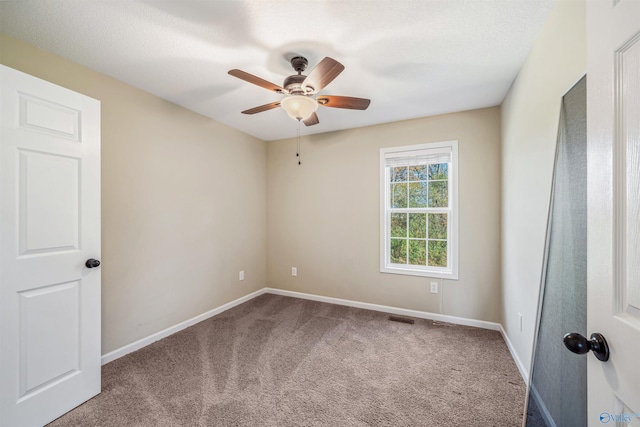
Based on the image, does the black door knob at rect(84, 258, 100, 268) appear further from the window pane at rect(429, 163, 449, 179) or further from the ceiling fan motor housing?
the window pane at rect(429, 163, 449, 179)

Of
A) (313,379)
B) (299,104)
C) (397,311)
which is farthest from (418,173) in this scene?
(313,379)

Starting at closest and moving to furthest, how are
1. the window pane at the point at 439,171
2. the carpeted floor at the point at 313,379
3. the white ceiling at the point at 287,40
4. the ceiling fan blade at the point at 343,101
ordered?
1. the white ceiling at the point at 287,40
2. the carpeted floor at the point at 313,379
3. the ceiling fan blade at the point at 343,101
4. the window pane at the point at 439,171

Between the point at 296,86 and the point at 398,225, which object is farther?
the point at 398,225

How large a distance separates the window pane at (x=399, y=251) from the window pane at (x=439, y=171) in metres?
0.87

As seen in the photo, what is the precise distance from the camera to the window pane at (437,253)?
3096 millimetres

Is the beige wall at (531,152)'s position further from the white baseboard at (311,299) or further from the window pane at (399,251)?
the window pane at (399,251)

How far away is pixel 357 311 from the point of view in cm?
330

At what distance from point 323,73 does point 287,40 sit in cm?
36

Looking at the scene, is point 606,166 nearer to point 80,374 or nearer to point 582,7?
point 582,7

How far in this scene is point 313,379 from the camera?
Result: 6.45 feet

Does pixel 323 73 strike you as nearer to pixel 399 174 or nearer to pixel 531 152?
pixel 531 152

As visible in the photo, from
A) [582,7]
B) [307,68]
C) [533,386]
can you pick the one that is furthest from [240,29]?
[533,386]

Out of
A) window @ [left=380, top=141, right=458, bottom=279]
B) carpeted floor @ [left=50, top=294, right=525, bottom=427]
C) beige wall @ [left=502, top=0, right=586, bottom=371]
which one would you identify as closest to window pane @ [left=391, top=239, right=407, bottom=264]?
window @ [left=380, top=141, right=458, bottom=279]

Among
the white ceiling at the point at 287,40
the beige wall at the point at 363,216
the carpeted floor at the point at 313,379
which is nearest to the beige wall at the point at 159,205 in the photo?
the white ceiling at the point at 287,40
